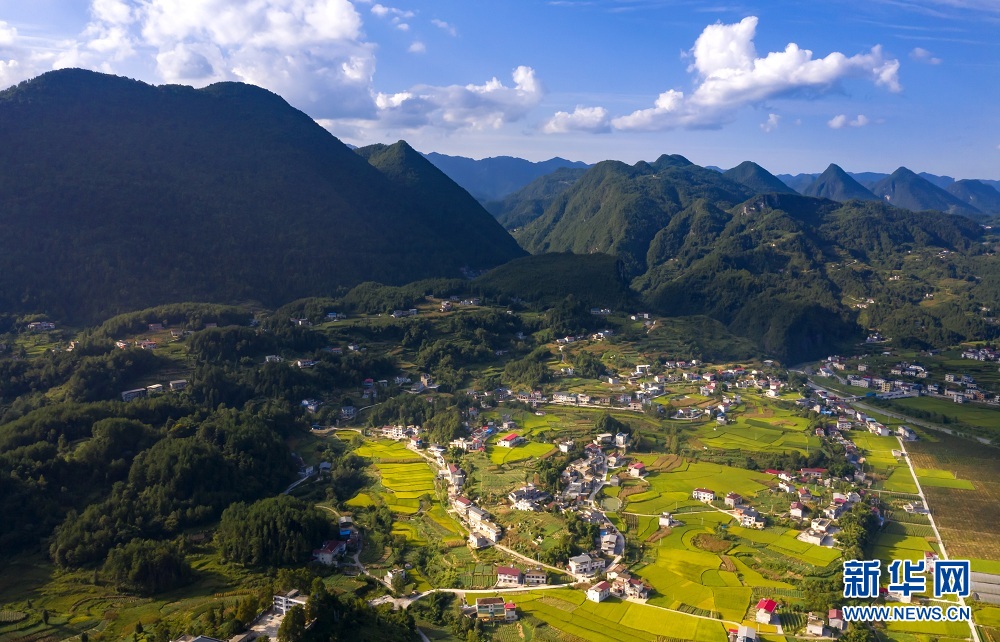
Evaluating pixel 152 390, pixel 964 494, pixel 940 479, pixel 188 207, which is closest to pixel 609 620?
pixel 964 494

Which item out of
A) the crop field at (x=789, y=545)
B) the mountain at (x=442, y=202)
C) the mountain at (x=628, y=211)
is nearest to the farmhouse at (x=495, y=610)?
the crop field at (x=789, y=545)

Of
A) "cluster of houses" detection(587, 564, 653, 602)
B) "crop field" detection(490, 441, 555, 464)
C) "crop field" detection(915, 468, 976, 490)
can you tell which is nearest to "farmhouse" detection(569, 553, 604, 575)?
"cluster of houses" detection(587, 564, 653, 602)

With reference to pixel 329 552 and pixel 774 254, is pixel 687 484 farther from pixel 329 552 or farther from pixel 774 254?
pixel 774 254

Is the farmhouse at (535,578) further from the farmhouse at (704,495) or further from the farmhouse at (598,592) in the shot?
the farmhouse at (704,495)

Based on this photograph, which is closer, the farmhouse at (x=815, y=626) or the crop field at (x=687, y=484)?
the farmhouse at (x=815, y=626)

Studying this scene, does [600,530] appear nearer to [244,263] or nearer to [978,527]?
[978,527]

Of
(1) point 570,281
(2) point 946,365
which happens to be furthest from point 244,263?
(2) point 946,365
